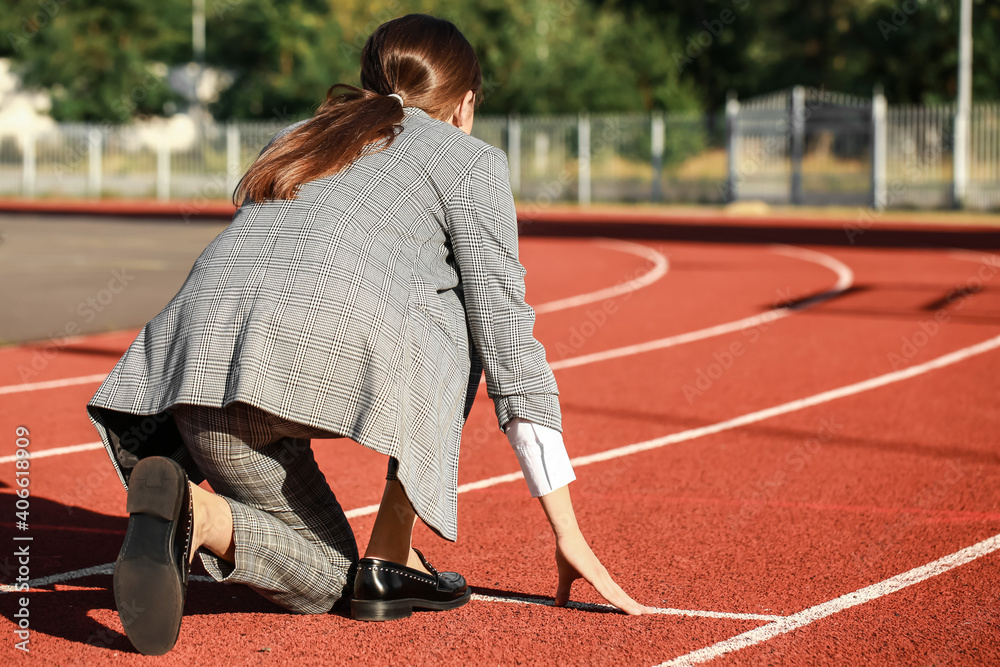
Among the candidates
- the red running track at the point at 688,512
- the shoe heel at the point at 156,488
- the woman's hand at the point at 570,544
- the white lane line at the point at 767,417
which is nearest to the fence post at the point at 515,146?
the red running track at the point at 688,512

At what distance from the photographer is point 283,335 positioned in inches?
108

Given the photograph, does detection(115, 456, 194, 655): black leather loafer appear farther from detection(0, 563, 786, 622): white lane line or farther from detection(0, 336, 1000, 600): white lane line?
detection(0, 336, 1000, 600): white lane line

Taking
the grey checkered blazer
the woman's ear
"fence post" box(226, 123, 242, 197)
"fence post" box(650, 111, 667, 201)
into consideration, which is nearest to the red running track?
the grey checkered blazer

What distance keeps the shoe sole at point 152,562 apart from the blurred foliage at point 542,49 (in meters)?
33.1

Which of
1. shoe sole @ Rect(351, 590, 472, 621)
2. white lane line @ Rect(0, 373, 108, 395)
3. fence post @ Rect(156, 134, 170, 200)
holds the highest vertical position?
fence post @ Rect(156, 134, 170, 200)

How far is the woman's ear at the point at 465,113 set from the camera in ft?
10.2

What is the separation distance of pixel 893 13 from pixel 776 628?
41.2 meters

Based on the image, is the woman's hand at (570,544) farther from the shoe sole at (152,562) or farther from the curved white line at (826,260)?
the curved white line at (826,260)

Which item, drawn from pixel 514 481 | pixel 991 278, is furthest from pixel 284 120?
pixel 514 481

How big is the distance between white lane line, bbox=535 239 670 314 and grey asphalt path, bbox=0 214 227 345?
3.66 metres

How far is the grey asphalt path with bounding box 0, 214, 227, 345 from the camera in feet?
32.8

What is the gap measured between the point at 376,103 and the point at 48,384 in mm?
4976

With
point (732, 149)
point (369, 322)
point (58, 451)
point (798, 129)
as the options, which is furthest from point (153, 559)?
point (732, 149)

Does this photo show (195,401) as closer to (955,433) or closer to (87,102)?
(955,433)
